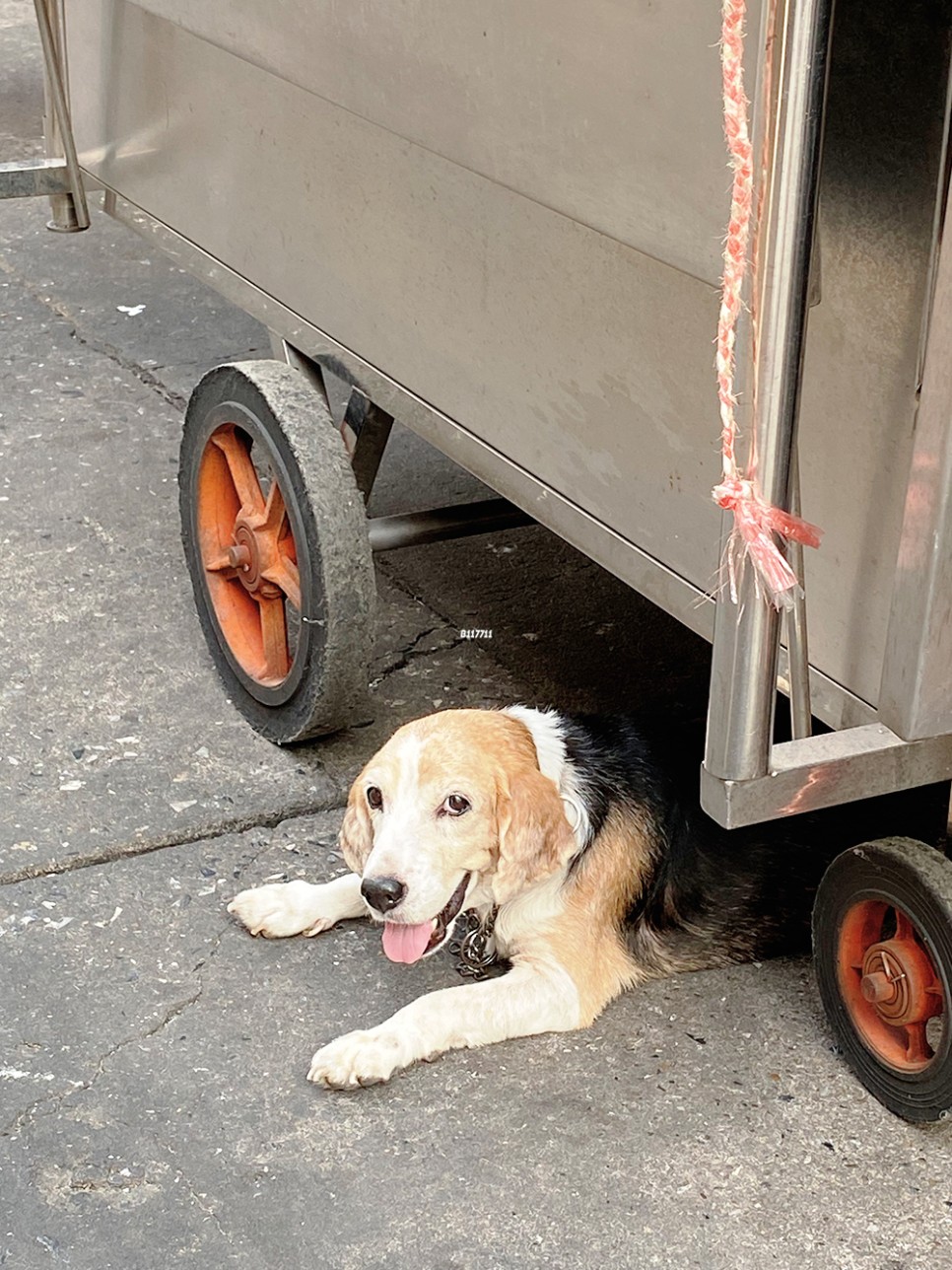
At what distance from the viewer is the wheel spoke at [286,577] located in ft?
10.7

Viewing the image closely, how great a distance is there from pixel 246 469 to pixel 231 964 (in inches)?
44.0

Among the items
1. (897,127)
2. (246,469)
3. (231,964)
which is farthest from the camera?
(246,469)

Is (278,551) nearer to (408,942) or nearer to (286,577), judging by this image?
(286,577)

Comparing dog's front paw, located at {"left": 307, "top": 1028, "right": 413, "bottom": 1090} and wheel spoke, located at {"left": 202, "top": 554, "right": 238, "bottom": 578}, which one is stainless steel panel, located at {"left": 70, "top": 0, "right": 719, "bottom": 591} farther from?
dog's front paw, located at {"left": 307, "top": 1028, "right": 413, "bottom": 1090}

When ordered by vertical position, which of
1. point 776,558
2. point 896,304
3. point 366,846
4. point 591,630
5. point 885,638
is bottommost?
point 591,630

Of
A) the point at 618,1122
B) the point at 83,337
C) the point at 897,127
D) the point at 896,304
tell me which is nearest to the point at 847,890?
the point at 618,1122

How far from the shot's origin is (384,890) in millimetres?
2477

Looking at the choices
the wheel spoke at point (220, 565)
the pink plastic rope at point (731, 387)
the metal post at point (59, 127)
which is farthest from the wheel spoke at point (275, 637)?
the pink plastic rope at point (731, 387)

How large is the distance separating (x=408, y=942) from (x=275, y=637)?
41.0 inches

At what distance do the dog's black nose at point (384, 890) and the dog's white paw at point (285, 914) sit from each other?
448 mm

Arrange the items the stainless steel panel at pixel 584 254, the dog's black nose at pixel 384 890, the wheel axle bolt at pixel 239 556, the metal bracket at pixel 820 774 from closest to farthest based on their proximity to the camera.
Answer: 1. the stainless steel panel at pixel 584 254
2. the metal bracket at pixel 820 774
3. the dog's black nose at pixel 384 890
4. the wheel axle bolt at pixel 239 556

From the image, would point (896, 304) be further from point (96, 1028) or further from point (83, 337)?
point (83, 337)

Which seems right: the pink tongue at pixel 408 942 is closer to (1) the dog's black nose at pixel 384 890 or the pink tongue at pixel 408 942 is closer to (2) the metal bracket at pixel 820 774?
(1) the dog's black nose at pixel 384 890

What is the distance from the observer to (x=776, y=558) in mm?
1792
